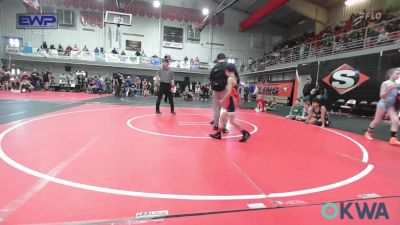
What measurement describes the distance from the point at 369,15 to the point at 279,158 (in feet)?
54.2

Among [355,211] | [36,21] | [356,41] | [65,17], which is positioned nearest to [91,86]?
[36,21]

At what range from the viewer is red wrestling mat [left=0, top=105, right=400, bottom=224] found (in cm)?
197

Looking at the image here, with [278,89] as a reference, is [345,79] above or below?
above

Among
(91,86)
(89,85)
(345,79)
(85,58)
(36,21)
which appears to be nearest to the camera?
(345,79)

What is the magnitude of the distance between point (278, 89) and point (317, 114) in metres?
A: 12.9

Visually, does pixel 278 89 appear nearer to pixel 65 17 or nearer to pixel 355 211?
pixel 355 211

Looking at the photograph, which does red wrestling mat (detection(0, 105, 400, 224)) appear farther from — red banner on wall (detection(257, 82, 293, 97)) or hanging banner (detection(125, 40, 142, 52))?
hanging banner (detection(125, 40, 142, 52))

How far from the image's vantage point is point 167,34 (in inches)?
1056

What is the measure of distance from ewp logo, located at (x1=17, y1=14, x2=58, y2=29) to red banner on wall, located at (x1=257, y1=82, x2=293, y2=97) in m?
15.7

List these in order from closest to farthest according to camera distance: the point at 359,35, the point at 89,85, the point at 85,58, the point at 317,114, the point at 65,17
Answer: the point at 317,114
the point at 359,35
the point at 89,85
the point at 85,58
the point at 65,17

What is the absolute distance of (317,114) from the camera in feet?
26.1

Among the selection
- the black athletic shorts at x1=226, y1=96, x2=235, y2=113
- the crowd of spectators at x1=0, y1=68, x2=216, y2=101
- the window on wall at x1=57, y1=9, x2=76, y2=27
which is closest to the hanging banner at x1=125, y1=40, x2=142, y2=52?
the window on wall at x1=57, y1=9, x2=76, y2=27

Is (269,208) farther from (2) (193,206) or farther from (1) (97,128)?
(1) (97,128)

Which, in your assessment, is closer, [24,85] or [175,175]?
[175,175]
